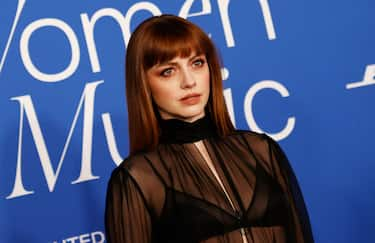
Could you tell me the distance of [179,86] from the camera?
4.35ft

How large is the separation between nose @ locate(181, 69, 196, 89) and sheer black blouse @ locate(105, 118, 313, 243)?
8 centimetres

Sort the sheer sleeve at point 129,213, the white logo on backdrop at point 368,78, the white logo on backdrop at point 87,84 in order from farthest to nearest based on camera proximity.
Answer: the white logo on backdrop at point 368,78 < the white logo on backdrop at point 87,84 < the sheer sleeve at point 129,213

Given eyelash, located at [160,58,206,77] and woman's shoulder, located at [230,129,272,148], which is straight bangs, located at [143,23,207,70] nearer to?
eyelash, located at [160,58,206,77]

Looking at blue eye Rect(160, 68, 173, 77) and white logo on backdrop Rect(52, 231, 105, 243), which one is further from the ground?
blue eye Rect(160, 68, 173, 77)

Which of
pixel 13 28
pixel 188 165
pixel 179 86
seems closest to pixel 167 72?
pixel 179 86

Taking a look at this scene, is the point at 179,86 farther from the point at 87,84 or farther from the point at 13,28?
the point at 13,28

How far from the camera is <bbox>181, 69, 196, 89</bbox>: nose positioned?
1.32 m

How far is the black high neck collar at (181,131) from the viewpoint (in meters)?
1.36

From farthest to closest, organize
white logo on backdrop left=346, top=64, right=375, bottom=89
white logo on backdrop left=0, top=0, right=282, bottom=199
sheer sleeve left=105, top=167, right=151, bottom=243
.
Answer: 1. white logo on backdrop left=346, top=64, right=375, bottom=89
2. white logo on backdrop left=0, top=0, right=282, bottom=199
3. sheer sleeve left=105, top=167, right=151, bottom=243

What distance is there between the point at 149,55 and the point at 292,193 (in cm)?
40

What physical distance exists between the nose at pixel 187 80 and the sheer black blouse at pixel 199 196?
0.08 meters

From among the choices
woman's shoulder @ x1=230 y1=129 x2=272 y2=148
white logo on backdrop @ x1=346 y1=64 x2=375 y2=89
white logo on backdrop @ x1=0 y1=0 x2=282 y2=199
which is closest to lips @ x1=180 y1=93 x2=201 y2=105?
woman's shoulder @ x1=230 y1=129 x2=272 y2=148

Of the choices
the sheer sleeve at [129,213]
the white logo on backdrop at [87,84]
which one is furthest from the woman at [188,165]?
the white logo on backdrop at [87,84]

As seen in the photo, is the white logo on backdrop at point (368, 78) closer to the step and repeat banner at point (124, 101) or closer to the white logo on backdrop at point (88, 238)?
the step and repeat banner at point (124, 101)
